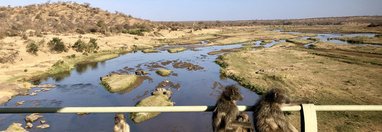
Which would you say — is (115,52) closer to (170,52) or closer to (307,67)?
(170,52)

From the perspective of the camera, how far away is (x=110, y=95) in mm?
24094

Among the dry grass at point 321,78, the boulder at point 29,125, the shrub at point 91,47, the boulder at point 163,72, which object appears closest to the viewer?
the dry grass at point 321,78

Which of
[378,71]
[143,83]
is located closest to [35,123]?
[143,83]

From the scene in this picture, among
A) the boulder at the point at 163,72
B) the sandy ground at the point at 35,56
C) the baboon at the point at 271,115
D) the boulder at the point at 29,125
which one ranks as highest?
the baboon at the point at 271,115

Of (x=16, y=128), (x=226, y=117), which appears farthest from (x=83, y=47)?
(x=226, y=117)

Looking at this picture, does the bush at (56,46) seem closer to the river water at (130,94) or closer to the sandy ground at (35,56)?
the sandy ground at (35,56)

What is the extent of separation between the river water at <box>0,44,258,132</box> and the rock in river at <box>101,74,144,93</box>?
50 centimetres

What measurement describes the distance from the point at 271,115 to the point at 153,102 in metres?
17.7

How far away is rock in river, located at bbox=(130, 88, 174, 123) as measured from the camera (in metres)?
18.7

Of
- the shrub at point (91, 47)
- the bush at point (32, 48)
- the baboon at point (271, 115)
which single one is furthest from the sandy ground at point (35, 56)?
the baboon at point (271, 115)

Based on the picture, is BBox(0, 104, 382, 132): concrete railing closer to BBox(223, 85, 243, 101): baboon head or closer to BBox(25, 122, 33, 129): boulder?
BBox(223, 85, 243, 101): baboon head

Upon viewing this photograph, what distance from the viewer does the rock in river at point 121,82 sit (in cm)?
2550

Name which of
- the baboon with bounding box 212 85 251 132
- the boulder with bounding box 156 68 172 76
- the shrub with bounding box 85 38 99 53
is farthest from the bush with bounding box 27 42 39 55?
the baboon with bounding box 212 85 251 132

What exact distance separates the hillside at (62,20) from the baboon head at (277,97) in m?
47.0
